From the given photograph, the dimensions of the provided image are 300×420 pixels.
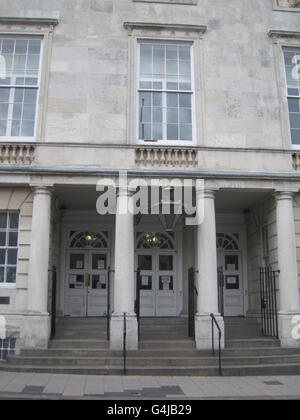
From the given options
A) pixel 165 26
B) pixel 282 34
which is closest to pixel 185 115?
pixel 165 26

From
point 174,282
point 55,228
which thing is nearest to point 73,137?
point 55,228

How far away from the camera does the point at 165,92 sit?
13055mm

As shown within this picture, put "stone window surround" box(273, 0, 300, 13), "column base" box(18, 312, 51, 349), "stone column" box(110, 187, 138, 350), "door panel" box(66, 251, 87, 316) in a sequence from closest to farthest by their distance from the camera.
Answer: "column base" box(18, 312, 51, 349)
"stone column" box(110, 187, 138, 350)
"stone window surround" box(273, 0, 300, 13)
"door panel" box(66, 251, 87, 316)

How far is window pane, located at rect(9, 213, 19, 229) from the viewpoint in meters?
12.3

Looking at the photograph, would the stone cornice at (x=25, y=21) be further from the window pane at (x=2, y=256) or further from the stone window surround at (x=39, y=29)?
the window pane at (x=2, y=256)

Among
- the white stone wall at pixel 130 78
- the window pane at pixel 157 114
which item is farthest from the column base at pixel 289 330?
the window pane at pixel 157 114

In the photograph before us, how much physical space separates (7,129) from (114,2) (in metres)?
4.89

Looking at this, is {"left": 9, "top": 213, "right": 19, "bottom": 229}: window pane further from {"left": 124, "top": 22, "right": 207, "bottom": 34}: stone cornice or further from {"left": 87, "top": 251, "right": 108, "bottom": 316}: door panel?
{"left": 124, "top": 22, "right": 207, "bottom": 34}: stone cornice

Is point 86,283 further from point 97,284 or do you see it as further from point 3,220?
point 3,220

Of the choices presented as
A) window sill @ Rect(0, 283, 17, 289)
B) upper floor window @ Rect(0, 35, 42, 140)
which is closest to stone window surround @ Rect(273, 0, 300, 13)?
upper floor window @ Rect(0, 35, 42, 140)

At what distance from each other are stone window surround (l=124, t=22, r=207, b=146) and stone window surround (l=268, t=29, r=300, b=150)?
2187 mm

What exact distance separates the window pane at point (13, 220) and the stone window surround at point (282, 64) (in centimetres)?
774

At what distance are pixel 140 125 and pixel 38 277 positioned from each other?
→ 4.97 meters
